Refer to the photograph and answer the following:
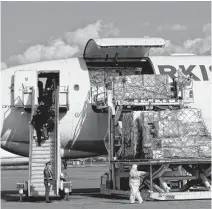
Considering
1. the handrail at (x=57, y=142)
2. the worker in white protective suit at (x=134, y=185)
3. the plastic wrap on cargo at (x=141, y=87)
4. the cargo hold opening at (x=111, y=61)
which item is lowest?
the worker in white protective suit at (x=134, y=185)

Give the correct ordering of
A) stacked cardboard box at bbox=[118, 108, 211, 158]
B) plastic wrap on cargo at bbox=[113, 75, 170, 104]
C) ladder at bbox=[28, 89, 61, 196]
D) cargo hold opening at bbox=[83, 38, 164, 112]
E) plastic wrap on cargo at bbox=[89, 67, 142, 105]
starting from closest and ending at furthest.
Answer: stacked cardboard box at bbox=[118, 108, 211, 158] → ladder at bbox=[28, 89, 61, 196] → plastic wrap on cargo at bbox=[113, 75, 170, 104] → cargo hold opening at bbox=[83, 38, 164, 112] → plastic wrap on cargo at bbox=[89, 67, 142, 105]

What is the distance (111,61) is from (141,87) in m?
2.84

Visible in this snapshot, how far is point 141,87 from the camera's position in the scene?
2191 centimetres

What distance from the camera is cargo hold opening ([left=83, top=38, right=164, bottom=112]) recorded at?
22.2m

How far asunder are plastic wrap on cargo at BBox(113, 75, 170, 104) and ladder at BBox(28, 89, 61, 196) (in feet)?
8.73

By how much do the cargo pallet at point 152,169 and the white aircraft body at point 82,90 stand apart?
1.36m

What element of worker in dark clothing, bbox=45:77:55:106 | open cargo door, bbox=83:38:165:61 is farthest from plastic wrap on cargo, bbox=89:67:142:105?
worker in dark clothing, bbox=45:77:55:106

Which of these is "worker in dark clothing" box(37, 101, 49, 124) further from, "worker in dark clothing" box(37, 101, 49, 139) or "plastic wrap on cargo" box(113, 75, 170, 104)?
"plastic wrap on cargo" box(113, 75, 170, 104)

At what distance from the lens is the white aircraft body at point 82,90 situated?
22.8 meters

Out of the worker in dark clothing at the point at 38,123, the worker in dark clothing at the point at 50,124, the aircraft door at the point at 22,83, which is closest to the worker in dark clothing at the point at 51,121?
the worker in dark clothing at the point at 50,124

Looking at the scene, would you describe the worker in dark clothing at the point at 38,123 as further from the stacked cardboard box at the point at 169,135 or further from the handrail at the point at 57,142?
the stacked cardboard box at the point at 169,135

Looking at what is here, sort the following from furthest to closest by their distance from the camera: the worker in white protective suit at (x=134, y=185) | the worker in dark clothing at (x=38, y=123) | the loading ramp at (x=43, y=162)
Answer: the worker in dark clothing at (x=38, y=123)
the loading ramp at (x=43, y=162)
the worker in white protective suit at (x=134, y=185)

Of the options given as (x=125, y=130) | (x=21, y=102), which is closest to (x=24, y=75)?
(x=21, y=102)

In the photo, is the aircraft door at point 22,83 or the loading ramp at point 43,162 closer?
the loading ramp at point 43,162
